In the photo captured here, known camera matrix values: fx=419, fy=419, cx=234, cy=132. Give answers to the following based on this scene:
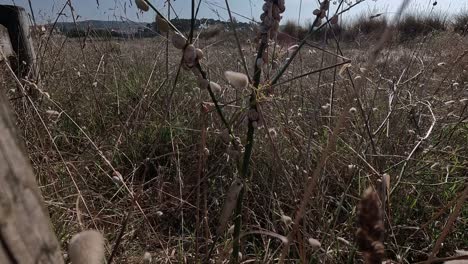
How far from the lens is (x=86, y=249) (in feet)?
0.88

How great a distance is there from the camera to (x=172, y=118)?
1929mm

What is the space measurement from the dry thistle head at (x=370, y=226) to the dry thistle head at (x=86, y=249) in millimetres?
167

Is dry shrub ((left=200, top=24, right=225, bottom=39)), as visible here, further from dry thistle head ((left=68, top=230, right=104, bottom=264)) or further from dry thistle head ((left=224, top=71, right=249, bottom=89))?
dry thistle head ((left=68, top=230, right=104, bottom=264))

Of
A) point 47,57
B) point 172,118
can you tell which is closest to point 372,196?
point 172,118

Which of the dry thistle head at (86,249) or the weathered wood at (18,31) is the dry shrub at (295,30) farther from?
the dry thistle head at (86,249)

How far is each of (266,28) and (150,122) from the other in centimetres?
123

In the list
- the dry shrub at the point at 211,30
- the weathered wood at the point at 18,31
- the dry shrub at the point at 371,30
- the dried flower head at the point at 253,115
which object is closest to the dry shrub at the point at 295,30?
the dry shrub at the point at 371,30

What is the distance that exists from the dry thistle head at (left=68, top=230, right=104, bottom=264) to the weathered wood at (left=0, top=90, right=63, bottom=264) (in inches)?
0.8

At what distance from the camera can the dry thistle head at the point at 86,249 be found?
0.27m

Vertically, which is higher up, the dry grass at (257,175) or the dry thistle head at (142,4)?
the dry thistle head at (142,4)

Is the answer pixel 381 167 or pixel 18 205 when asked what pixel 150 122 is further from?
pixel 18 205

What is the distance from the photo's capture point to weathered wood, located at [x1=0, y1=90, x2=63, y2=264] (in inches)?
9.4

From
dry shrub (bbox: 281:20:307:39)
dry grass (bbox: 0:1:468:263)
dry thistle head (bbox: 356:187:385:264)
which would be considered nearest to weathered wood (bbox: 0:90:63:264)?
dry thistle head (bbox: 356:187:385:264)

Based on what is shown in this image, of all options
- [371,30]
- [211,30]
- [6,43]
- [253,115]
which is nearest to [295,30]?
[371,30]
